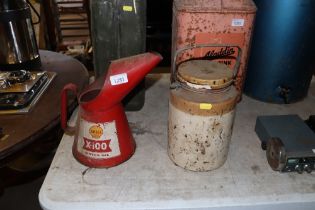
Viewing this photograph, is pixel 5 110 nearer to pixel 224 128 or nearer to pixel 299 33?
pixel 224 128

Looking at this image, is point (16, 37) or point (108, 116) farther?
point (16, 37)

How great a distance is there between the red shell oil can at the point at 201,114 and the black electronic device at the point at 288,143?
0.46 feet

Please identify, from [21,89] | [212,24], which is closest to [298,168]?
[212,24]

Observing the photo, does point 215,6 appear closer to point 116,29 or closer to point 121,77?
point 116,29

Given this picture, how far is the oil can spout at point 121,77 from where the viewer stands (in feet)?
2.27

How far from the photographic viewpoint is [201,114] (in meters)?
0.70

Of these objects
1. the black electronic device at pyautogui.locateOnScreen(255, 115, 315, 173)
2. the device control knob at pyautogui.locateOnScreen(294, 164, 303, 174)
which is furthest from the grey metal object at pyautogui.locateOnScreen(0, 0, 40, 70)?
the device control knob at pyautogui.locateOnScreen(294, 164, 303, 174)

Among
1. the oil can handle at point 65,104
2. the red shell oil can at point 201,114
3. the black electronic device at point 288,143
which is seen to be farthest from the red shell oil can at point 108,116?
the black electronic device at point 288,143

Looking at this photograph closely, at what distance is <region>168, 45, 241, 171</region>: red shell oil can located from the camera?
701 mm

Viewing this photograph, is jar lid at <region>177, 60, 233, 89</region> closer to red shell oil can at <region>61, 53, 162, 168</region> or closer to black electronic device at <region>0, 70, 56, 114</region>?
red shell oil can at <region>61, 53, 162, 168</region>

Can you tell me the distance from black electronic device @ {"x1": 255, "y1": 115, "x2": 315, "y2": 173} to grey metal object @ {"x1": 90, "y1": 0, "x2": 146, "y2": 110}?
506 mm

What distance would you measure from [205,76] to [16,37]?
89 cm

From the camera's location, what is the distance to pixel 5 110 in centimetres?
90

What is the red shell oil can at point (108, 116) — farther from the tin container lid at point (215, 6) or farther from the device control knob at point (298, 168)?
the device control knob at point (298, 168)
